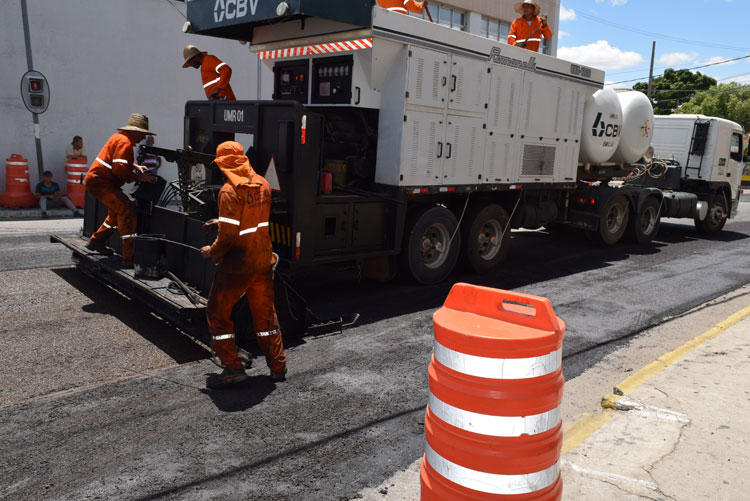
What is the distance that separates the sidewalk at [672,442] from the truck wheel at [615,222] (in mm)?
6721

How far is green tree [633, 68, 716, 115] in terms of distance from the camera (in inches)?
2370

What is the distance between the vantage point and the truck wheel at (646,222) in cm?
1259

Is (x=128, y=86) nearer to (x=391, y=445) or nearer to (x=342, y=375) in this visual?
(x=342, y=375)

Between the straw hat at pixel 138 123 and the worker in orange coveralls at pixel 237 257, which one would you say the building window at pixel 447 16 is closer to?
the straw hat at pixel 138 123

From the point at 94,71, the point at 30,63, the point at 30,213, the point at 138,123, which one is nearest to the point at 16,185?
the point at 30,213

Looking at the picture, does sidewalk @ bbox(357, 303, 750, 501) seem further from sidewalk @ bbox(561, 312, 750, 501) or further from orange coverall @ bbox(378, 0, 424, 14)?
orange coverall @ bbox(378, 0, 424, 14)

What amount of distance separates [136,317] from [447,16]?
2079 cm

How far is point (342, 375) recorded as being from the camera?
518 cm

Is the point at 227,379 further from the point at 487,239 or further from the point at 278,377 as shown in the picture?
the point at 487,239

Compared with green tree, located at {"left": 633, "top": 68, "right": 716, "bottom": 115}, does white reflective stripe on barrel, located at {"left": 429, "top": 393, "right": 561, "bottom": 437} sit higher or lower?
lower

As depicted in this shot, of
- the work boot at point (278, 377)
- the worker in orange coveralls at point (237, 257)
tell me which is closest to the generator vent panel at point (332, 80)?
the worker in orange coveralls at point (237, 257)

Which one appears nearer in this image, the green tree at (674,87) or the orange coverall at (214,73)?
the orange coverall at (214,73)

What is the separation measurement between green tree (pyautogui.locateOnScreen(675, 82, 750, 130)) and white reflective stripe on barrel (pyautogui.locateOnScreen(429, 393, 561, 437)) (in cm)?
4775

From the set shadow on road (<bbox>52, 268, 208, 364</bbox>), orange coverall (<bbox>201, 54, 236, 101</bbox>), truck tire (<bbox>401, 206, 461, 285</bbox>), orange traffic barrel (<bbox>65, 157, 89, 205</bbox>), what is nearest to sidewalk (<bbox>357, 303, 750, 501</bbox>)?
shadow on road (<bbox>52, 268, 208, 364</bbox>)
